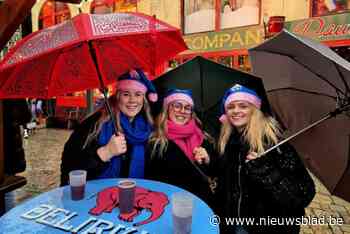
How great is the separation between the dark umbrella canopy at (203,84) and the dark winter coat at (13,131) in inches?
95.4

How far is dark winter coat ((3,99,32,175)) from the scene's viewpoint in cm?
370

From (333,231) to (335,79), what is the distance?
2686 mm

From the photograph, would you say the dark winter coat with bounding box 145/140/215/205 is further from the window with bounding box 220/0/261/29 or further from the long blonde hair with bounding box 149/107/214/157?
the window with bounding box 220/0/261/29

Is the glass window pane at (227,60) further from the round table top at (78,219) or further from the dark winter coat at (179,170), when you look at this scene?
the round table top at (78,219)

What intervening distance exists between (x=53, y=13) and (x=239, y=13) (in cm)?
871

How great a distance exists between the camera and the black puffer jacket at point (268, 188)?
183 centimetres

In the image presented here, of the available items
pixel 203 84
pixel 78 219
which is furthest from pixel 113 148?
pixel 203 84

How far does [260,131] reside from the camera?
6.31ft

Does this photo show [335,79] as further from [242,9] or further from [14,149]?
[242,9]

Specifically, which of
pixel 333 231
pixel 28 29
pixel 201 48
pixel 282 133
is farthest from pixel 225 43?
pixel 282 133

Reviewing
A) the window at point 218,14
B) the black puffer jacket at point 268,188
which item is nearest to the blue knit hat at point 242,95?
the black puffer jacket at point 268,188

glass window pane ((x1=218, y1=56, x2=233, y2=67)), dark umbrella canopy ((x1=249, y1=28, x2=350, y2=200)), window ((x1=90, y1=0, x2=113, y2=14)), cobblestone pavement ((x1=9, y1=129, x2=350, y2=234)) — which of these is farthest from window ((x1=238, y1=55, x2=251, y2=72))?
dark umbrella canopy ((x1=249, y1=28, x2=350, y2=200))

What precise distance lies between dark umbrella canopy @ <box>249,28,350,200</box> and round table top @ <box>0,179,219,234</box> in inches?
34.2

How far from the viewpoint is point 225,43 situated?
8.34 m
